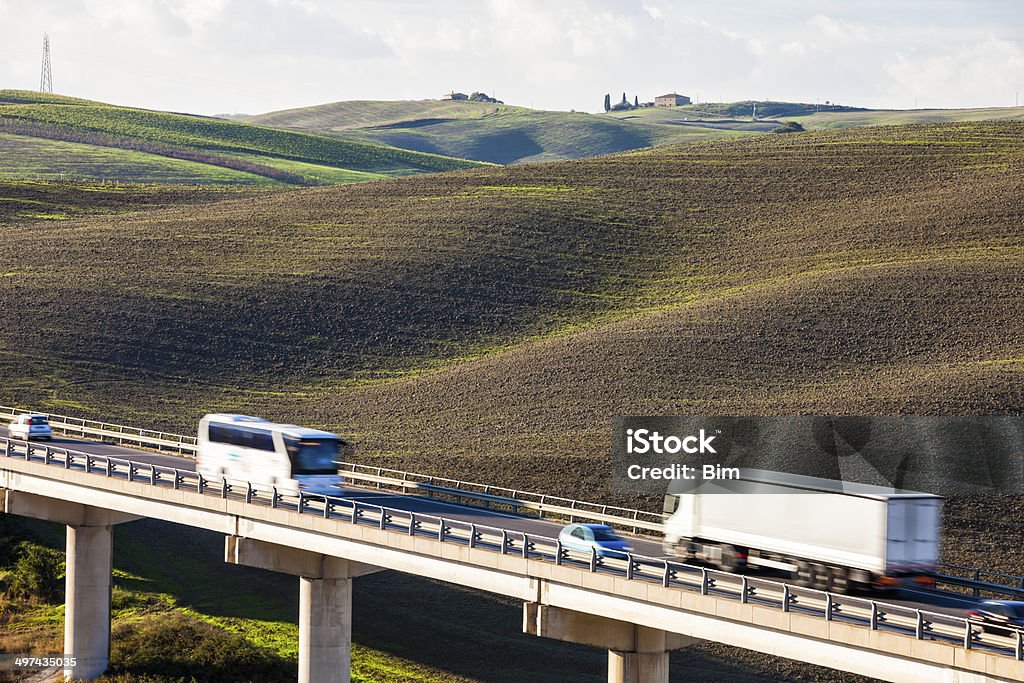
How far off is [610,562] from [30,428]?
38.4m

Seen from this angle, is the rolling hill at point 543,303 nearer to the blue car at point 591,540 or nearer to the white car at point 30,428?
the white car at point 30,428

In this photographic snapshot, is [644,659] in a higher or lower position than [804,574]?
lower

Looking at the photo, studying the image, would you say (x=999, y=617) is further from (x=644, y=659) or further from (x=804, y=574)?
(x=644, y=659)

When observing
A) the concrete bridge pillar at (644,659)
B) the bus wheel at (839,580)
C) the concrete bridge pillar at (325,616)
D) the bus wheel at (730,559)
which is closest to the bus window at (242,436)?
the concrete bridge pillar at (325,616)

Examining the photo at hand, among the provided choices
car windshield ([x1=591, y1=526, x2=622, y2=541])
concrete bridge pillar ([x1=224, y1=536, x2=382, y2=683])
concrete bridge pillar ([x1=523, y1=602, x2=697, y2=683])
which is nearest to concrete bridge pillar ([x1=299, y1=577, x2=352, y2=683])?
concrete bridge pillar ([x1=224, y1=536, x2=382, y2=683])

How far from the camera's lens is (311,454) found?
155 ft

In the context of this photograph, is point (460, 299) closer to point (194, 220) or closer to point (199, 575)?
point (194, 220)

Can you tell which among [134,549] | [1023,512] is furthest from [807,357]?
[134,549]

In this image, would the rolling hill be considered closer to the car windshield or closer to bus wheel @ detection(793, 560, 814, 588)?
the car windshield

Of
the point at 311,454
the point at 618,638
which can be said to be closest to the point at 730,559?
the point at 618,638

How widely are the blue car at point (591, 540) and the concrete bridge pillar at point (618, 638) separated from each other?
198cm

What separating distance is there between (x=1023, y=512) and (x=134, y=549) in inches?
1686

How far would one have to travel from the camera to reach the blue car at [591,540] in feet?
123

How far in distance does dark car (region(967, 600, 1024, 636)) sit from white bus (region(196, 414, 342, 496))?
23.5 metres
